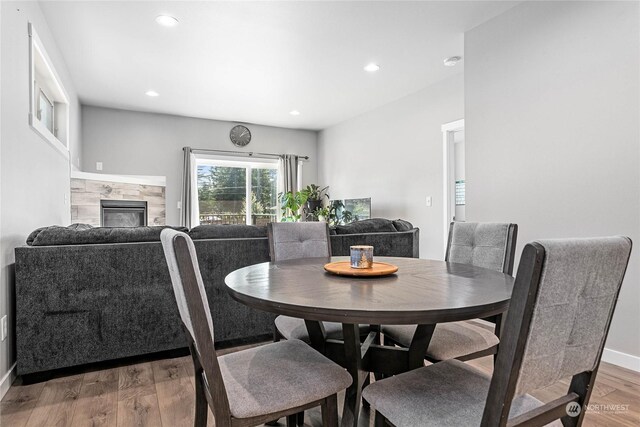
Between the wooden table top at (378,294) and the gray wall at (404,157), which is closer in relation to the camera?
the wooden table top at (378,294)

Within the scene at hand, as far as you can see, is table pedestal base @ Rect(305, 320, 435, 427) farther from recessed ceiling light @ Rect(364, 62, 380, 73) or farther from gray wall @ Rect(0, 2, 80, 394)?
recessed ceiling light @ Rect(364, 62, 380, 73)

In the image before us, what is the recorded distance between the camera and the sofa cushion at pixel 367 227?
2.98m

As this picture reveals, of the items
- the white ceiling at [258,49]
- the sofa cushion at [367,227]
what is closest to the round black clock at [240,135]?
the white ceiling at [258,49]

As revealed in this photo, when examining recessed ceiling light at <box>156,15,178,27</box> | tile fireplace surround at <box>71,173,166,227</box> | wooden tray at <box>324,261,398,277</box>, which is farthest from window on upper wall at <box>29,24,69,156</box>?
wooden tray at <box>324,261,398,277</box>

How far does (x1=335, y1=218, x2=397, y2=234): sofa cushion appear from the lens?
298cm

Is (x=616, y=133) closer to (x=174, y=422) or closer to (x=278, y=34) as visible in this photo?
(x=278, y=34)

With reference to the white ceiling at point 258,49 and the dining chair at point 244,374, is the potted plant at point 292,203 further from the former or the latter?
the dining chair at point 244,374

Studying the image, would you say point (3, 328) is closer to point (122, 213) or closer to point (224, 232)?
point (224, 232)

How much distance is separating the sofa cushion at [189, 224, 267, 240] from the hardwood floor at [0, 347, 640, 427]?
87 cm

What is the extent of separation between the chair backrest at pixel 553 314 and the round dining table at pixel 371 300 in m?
0.21

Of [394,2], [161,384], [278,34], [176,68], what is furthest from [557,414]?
[176,68]

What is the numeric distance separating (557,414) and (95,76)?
516 centimetres

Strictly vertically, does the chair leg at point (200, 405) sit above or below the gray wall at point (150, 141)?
below

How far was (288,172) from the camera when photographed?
22.9ft
